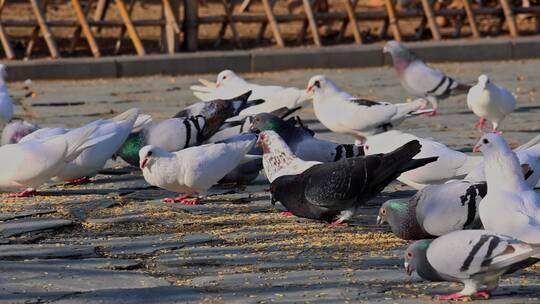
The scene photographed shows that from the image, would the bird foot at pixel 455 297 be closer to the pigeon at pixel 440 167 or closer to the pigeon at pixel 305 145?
the pigeon at pixel 440 167

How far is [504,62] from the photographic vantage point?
14633mm

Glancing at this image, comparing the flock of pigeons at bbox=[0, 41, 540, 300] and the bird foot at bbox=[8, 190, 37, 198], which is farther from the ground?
the flock of pigeons at bbox=[0, 41, 540, 300]

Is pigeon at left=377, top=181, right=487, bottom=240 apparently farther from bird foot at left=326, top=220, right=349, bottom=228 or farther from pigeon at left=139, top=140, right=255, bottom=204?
pigeon at left=139, top=140, right=255, bottom=204

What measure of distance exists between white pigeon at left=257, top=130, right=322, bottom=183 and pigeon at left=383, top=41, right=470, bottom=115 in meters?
3.98

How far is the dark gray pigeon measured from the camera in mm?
5980

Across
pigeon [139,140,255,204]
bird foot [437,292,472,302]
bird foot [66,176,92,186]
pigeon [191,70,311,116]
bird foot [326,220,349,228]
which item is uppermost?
pigeon [191,70,311,116]

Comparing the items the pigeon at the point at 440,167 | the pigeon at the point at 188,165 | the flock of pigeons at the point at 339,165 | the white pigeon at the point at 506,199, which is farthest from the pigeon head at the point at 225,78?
the white pigeon at the point at 506,199

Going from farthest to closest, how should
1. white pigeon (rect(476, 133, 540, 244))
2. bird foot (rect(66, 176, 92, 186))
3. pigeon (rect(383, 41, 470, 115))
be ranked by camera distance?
1. pigeon (rect(383, 41, 470, 115))
2. bird foot (rect(66, 176, 92, 186))
3. white pigeon (rect(476, 133, 540, 244))

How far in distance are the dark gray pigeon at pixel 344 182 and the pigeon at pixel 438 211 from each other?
31 cm

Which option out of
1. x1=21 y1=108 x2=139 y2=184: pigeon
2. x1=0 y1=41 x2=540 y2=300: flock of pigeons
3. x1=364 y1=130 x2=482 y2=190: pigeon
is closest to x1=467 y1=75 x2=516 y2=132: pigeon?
x1=0 y1=41 x2=540 y2=300: flock of pigeons

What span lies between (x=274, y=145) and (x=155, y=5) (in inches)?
455

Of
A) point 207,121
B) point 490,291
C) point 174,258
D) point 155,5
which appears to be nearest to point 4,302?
point 174,258

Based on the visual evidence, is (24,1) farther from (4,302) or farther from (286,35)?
(4,302)

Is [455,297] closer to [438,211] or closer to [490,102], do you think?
[438,211]
